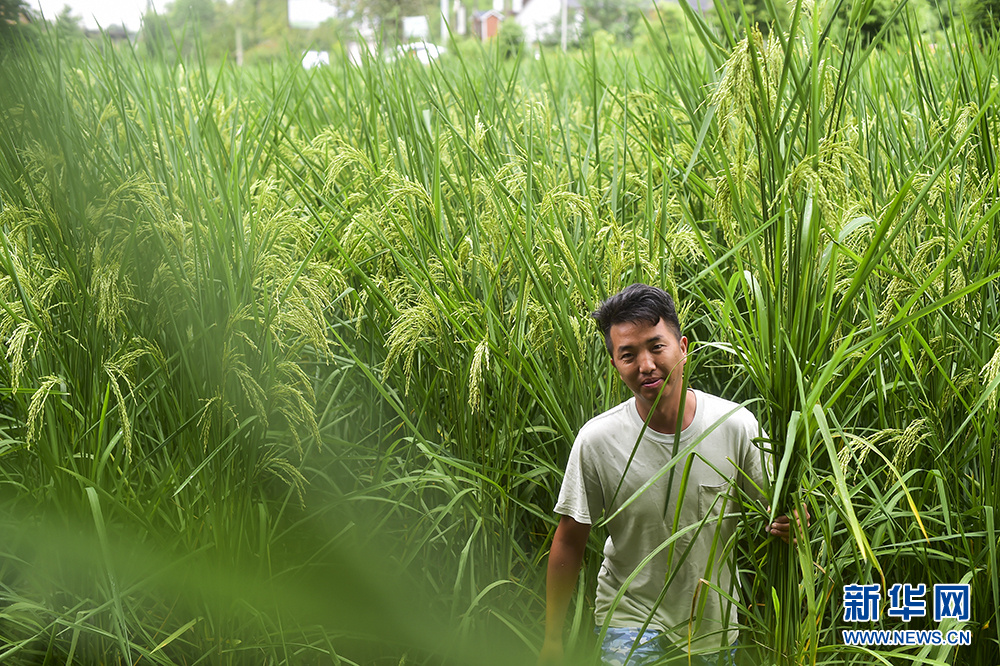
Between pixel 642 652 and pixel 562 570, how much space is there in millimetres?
239

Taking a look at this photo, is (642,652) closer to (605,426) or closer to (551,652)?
(551,652)

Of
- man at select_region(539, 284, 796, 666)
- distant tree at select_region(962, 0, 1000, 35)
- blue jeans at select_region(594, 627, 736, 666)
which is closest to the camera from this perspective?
blue jeans at select_region(594, 627, 736, 666)

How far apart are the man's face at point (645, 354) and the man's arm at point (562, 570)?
348mm

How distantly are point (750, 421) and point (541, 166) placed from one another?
1.18m

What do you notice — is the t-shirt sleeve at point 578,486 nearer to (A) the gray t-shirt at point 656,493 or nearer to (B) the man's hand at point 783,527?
(A) the gray t-shirt at point 656,493

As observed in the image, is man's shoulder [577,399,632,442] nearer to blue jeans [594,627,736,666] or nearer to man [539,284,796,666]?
man [539,284,796,666]

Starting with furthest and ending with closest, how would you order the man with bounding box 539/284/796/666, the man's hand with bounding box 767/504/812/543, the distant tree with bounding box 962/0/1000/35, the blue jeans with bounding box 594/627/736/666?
the distant tree with bounding box 962/0/1000/35 < the man with bounding box 539/284/796/666 < the blue jeans with bounding box 594/627/736/666 < the man's hand with bounding box 767/504/812/543

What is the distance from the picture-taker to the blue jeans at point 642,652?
162 cm

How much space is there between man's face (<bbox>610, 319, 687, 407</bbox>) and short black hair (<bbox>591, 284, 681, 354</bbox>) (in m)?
0.01

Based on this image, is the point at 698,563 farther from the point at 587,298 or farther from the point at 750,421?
the point at 587,298

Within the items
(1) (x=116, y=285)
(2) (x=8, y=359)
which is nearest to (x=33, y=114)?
(1) (x=116, y=285)

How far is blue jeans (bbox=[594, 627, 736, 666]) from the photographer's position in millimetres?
1619

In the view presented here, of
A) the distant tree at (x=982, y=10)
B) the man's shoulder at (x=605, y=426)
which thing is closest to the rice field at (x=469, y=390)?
the man's shoulder at (x=605, y=426)

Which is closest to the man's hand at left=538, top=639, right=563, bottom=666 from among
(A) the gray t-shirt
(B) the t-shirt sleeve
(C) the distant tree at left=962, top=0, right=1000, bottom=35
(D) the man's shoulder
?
(A) the gray t-shirt
